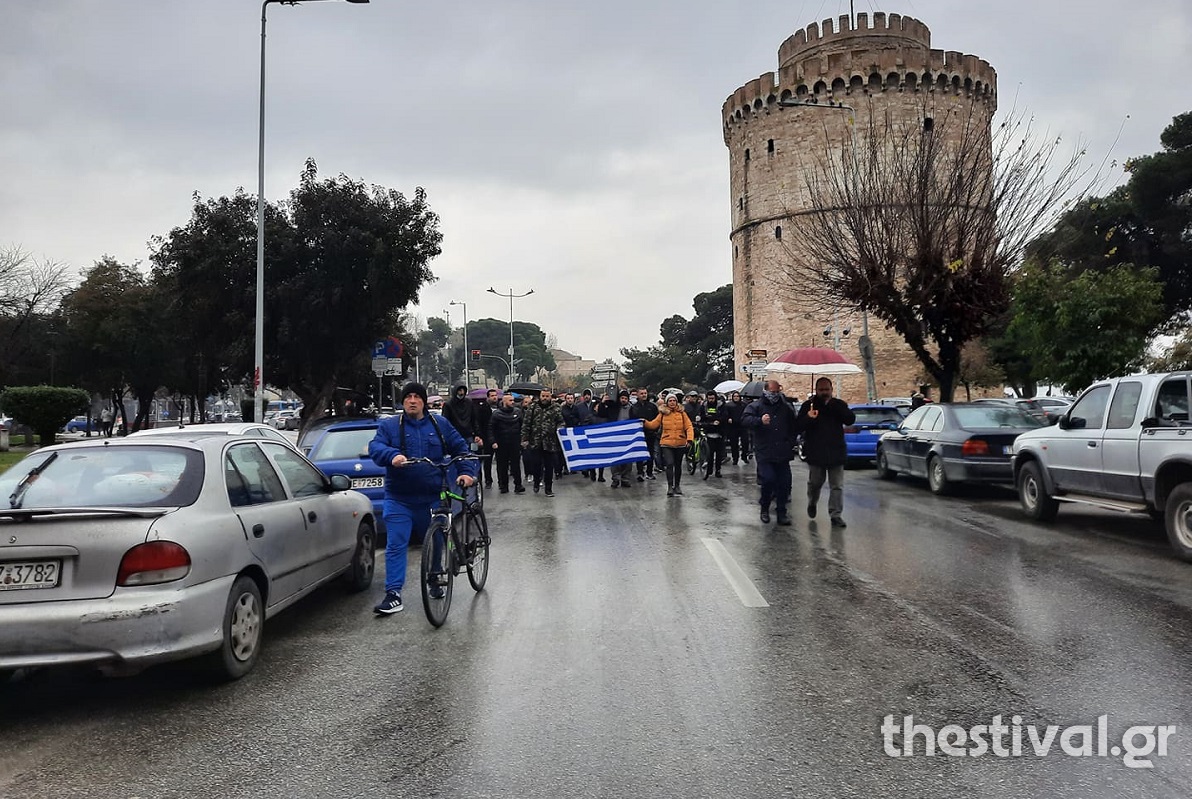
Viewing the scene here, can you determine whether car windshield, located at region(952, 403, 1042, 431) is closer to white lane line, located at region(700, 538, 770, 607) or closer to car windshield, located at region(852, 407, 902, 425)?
car windshield, located at region(852, 407, 902, 425)

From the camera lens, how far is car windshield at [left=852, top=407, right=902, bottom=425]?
64.4ft

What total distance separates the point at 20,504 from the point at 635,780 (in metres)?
3.74

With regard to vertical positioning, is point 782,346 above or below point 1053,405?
above

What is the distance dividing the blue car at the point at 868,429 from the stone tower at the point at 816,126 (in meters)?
21.3

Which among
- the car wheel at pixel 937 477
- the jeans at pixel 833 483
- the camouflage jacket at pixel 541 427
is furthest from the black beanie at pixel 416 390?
the car wheel at pixel 937 477

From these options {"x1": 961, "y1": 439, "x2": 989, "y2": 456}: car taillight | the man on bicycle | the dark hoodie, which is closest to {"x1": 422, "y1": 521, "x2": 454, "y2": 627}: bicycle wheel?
the man on bicycle

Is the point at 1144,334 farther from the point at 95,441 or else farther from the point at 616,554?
the point at 95,441

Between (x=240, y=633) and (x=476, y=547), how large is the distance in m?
2.27

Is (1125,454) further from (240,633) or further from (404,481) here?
(240,633)

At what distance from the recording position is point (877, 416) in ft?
64.7

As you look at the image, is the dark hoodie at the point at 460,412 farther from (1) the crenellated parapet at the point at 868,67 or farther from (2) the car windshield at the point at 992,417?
(1) the crenellated parapet at the point at 868,67

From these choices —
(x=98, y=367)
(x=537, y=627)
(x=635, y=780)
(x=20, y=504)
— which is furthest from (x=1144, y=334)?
Result: (x=98, y=367)

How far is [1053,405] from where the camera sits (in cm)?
2684

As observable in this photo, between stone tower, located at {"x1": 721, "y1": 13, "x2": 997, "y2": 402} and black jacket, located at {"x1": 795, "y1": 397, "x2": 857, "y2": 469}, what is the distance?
3118 centimetres
